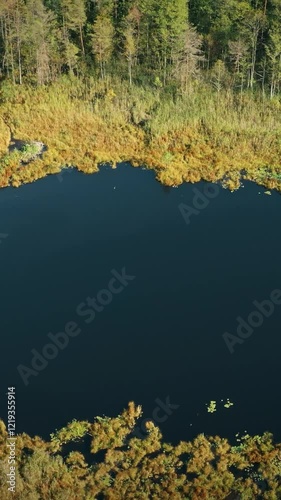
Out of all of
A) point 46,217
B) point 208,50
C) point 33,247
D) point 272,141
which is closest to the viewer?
point 33,247

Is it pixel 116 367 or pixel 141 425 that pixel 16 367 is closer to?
pixel 116 367

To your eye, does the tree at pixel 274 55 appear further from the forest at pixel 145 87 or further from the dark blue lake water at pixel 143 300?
the dark blue lake water at pixel 143 300

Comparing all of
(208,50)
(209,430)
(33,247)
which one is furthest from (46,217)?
(208,50)

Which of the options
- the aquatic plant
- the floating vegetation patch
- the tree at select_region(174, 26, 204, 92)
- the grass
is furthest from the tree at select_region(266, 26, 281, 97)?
the aquatic plant

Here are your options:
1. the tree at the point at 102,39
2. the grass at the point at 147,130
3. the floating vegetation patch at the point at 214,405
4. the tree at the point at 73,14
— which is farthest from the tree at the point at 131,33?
the floating vegetation patch at the point at 214,405

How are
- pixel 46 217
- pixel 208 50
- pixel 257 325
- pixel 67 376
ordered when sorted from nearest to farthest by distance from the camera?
Answer: pixel 67 376, pixel 257 325, pixel 46 217, pixel 208 50

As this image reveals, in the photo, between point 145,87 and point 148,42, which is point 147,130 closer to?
point 145,87

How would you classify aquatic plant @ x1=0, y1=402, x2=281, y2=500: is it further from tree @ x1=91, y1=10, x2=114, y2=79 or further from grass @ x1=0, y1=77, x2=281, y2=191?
tree @ x1=91, y1=10, x2=114, y2=79
